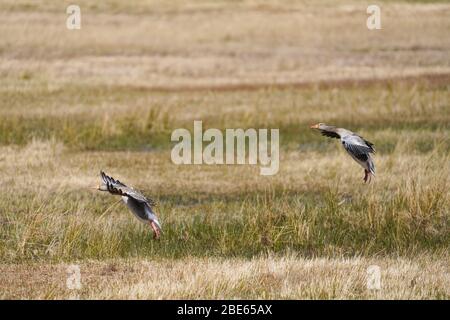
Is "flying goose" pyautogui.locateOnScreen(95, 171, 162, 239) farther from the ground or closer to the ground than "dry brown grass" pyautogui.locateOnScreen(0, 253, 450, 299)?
farther from the ground

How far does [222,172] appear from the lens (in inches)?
779

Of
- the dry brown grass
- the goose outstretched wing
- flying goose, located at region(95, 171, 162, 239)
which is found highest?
the goose outstretched wing

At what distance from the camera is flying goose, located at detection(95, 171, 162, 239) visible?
37.3ft

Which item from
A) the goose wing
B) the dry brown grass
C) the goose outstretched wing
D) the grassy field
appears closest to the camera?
the dry brown grass

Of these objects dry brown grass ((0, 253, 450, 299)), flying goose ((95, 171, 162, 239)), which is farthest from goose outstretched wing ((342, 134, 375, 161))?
flying goose ((95, 171, 162, 239))

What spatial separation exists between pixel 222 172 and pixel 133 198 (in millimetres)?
8056

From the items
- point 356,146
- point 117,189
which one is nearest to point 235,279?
point 117,189

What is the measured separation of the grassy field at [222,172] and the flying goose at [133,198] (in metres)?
0.50

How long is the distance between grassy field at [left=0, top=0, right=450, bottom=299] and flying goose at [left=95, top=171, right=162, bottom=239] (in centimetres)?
50

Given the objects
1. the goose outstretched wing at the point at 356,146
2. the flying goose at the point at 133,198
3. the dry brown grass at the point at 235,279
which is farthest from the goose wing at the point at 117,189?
the goose outstretched wing at the point at 356,146

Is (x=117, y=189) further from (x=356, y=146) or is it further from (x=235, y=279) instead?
(x=356, y=146)

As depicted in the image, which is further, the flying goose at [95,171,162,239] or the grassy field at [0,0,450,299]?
the grassy field at [0,0,450,299]

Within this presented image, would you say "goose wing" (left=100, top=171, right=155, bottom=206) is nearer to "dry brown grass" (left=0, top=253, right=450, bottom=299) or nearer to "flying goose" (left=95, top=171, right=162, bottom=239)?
"flying goose" (left=95, top=171, right=162, bottom=239)

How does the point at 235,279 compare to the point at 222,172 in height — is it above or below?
above
